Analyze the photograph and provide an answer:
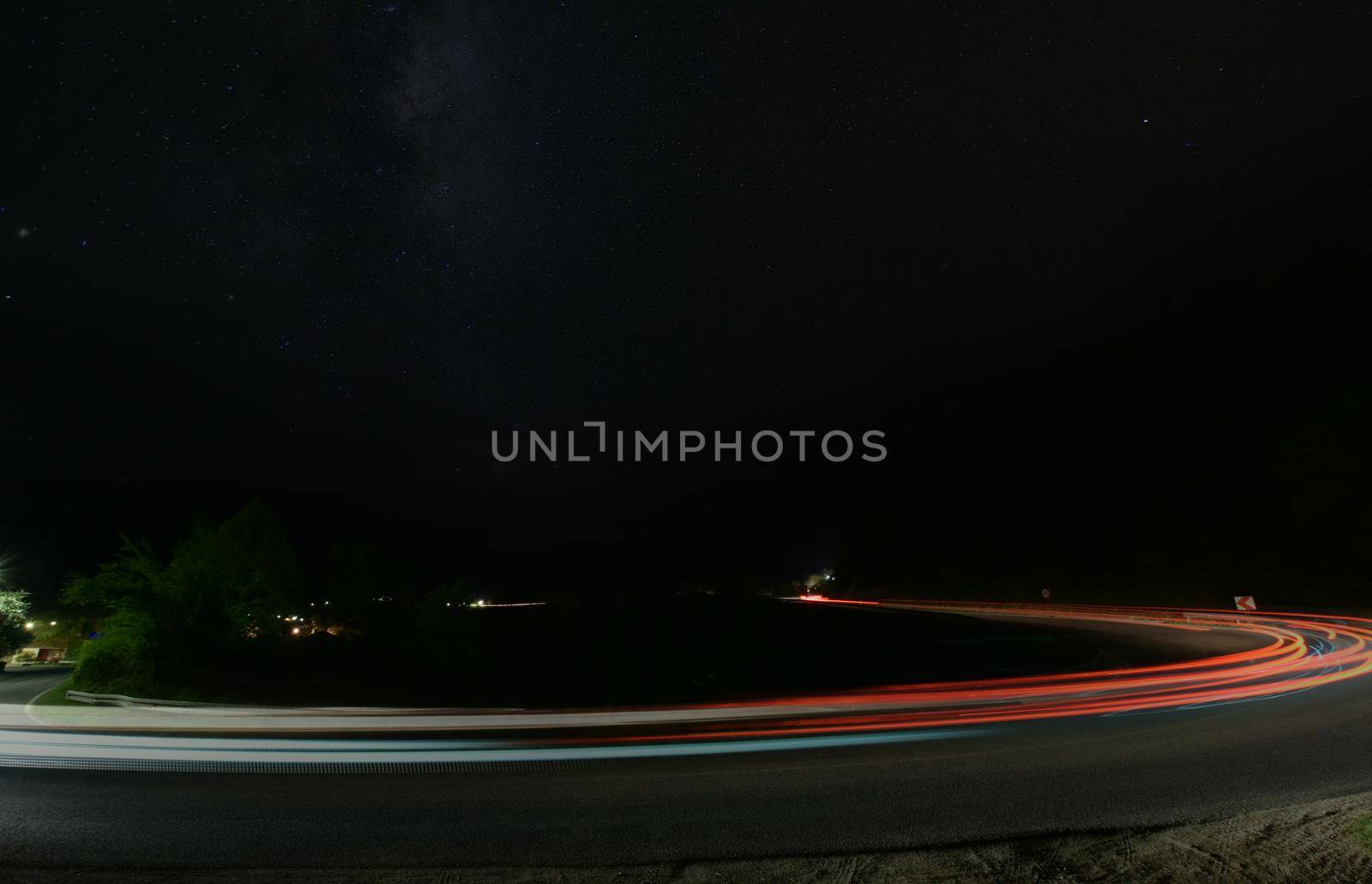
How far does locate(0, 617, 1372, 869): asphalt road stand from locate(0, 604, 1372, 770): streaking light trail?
1.65ft

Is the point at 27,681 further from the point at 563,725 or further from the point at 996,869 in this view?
the point at 996,869

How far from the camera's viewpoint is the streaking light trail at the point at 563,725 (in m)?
7.61

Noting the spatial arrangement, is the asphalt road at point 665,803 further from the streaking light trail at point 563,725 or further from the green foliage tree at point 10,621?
the green foliage tree at point 10,621

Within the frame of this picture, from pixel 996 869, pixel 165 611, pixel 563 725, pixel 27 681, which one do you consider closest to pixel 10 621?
pixel 165 611

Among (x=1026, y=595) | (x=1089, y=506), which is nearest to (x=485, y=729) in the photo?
(x=1026, y=595)

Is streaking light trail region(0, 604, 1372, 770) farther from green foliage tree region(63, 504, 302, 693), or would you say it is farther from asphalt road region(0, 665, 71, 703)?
green foliage tree region(63, 504, 302, 693)

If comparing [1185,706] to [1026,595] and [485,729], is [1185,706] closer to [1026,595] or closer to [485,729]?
[485,729]

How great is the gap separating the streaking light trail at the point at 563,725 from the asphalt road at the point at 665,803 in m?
0.50

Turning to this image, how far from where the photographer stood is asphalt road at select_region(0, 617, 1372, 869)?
5098 mm

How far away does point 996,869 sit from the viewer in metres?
4.61

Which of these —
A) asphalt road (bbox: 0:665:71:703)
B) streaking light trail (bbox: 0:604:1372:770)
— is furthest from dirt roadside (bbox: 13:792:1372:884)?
asphalt road (bbox: 0:665:71:703)

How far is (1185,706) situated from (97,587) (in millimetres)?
47304

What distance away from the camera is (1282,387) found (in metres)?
63.5

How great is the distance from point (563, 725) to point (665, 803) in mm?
3313
